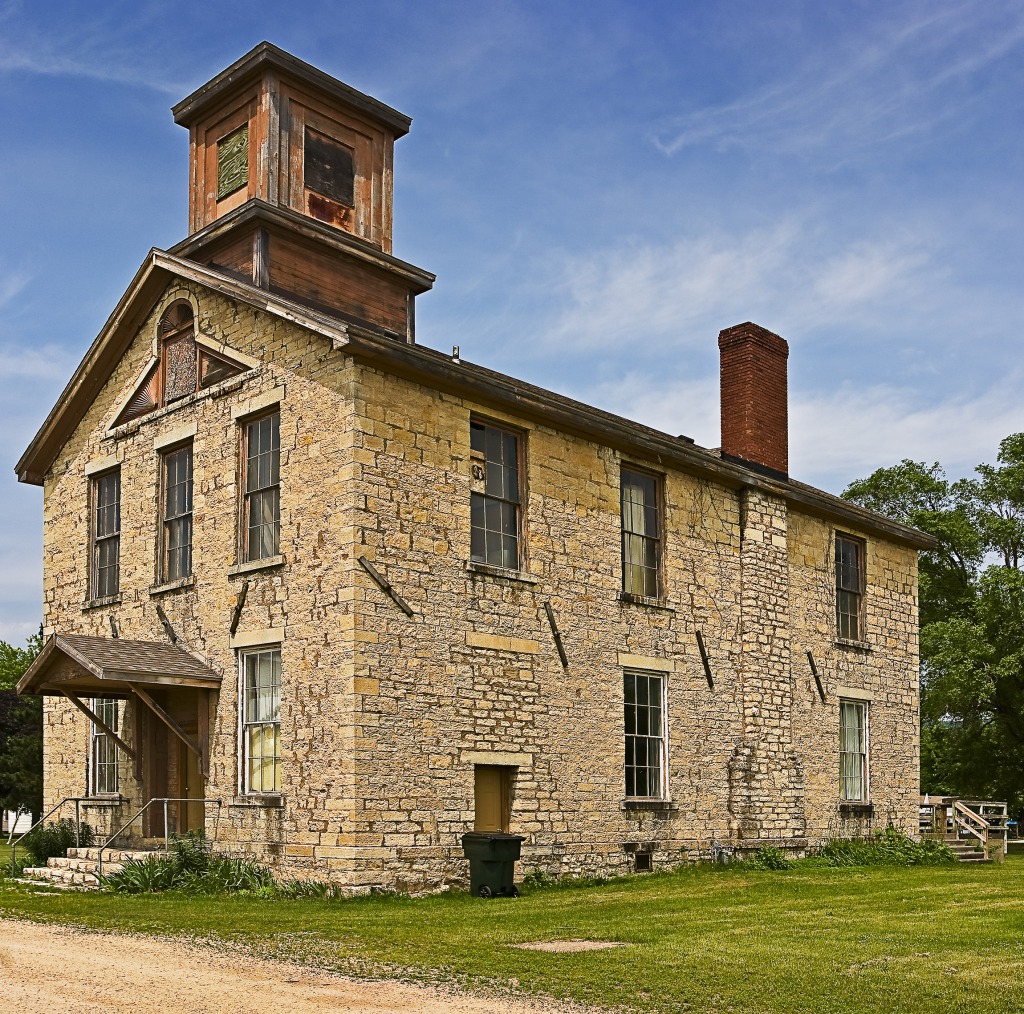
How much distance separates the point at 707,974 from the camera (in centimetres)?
936

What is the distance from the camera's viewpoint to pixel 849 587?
2442cm

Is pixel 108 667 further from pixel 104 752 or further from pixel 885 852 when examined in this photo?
pixel 885 852

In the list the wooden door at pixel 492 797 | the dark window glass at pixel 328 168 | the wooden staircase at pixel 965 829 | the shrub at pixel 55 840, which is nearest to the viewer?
the wooden door at pixel 492 797

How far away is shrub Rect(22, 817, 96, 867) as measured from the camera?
1906 centimetres

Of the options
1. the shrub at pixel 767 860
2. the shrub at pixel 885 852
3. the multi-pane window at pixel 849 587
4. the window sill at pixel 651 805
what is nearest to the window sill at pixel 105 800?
the window sill at pixel 651 805

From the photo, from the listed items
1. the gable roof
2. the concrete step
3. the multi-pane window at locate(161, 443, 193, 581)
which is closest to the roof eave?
the gable roof

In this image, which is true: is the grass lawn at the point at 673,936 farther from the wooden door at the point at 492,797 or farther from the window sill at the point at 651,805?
the window sill at the point at 651,805

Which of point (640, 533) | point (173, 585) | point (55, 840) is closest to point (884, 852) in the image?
point (640, 533)

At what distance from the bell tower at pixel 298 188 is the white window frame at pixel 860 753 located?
1059 centimetres

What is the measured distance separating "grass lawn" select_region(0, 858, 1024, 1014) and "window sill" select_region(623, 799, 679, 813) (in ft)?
4.84

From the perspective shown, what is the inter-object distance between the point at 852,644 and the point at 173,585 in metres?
12.6

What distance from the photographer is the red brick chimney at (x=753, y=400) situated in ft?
75.6

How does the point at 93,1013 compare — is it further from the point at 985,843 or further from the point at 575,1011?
the point at 985,843

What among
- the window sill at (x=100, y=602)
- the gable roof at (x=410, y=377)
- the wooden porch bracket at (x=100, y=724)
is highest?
the gable roof at (x=410, y=377)
